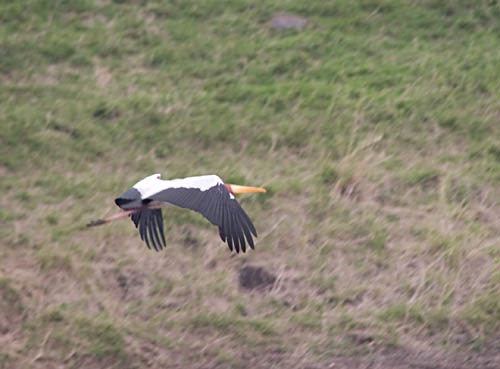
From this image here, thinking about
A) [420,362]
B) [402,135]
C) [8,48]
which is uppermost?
[8,48]

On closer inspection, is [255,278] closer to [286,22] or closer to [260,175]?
[260,175]

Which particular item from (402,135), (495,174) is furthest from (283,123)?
(495,174)

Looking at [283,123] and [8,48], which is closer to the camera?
[283,123]

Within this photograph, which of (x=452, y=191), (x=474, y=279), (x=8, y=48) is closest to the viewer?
(x=474, y=279)

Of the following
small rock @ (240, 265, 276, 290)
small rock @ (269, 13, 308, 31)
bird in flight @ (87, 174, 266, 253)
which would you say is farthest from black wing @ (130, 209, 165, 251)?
small rock @ (269, 13, 308, 31)

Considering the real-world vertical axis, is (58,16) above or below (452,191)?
above

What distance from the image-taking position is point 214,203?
7.89 metres

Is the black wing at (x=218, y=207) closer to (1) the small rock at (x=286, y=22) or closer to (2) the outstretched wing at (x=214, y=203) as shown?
(2) the outstretched wing at (x=214, y=203)

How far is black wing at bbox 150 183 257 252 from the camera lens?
7.68m

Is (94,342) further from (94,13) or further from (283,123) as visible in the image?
(94,13)

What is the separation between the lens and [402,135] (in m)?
10.8

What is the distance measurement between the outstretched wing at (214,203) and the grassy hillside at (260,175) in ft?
4.20

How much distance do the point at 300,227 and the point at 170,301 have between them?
4.26 ft

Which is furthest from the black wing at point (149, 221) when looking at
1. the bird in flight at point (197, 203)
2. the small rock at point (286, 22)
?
the small rock at point (286, 22)
